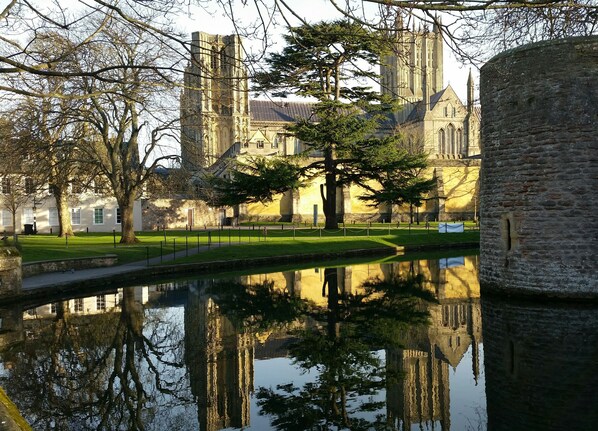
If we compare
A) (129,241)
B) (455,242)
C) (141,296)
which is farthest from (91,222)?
(141,296)

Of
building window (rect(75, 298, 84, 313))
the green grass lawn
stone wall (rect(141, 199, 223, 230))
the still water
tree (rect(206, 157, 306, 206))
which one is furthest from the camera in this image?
stone wall (rect(141, 199, 223, 230))

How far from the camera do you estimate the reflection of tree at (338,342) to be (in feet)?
22.4

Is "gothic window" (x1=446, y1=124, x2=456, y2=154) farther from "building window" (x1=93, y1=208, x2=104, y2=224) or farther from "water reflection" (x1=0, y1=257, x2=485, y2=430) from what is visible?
"water reflection" (x1=0, y1=257, x2=485, y2=430)

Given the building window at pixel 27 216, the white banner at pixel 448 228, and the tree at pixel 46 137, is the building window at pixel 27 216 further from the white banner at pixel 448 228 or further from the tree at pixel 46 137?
the white banner at pixel 448 228

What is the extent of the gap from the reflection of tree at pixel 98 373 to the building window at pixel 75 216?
33.7 m

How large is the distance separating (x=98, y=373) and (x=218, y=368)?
175cm

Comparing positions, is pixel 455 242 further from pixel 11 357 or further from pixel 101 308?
pixel 11 357

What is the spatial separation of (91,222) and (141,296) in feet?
102

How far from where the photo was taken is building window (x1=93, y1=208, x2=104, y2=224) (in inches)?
1743

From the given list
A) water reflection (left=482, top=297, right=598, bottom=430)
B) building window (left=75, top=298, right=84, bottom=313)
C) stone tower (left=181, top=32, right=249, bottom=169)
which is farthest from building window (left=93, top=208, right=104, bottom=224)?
water reflection (left=482, top=297, right=598, bottom=430)

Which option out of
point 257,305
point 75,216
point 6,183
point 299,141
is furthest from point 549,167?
point 299,141

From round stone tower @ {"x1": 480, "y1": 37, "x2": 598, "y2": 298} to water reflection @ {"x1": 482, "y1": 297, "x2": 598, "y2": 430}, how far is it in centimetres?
116

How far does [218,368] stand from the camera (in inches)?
340

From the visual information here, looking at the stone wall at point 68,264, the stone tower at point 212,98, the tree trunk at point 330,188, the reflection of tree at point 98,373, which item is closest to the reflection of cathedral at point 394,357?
the reflection of tree at point 98,373
